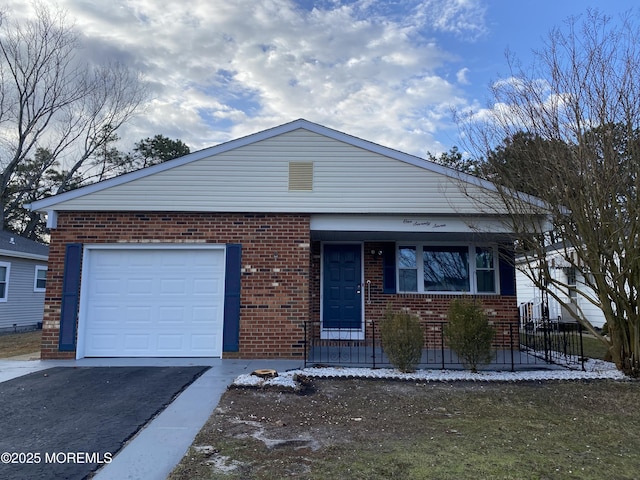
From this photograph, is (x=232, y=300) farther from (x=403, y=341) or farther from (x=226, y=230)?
(x=403, y=341)

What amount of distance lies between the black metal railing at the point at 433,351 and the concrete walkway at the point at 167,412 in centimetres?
84

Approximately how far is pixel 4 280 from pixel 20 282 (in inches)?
36.9

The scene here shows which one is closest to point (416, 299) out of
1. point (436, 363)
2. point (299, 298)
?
point (436, 363)

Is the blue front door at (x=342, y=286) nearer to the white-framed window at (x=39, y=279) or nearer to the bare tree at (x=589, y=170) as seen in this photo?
the bare tree at (x=589, y=170)

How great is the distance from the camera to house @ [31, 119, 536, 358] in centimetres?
860

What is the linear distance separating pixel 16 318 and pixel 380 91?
15.5 m

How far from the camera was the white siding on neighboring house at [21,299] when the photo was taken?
53.1 feet

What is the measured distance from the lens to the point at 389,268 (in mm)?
10211

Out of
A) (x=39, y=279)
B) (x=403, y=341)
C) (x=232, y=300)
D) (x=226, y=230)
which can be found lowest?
(x=403, y=341)

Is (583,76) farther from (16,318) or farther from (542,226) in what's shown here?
(16,318)

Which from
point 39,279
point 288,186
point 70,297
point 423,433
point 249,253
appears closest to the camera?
point 423,433

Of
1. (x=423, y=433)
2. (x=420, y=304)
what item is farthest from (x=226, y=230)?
(x=423, y=433)

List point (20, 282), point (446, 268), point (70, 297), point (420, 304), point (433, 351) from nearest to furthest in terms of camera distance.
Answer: point (70, 297), point (433, 351), point (420, 304), point (446, 268), point (20, 282)

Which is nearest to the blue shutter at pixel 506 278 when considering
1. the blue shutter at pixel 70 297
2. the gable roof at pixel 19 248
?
the blue shutter at pixel 70 297
